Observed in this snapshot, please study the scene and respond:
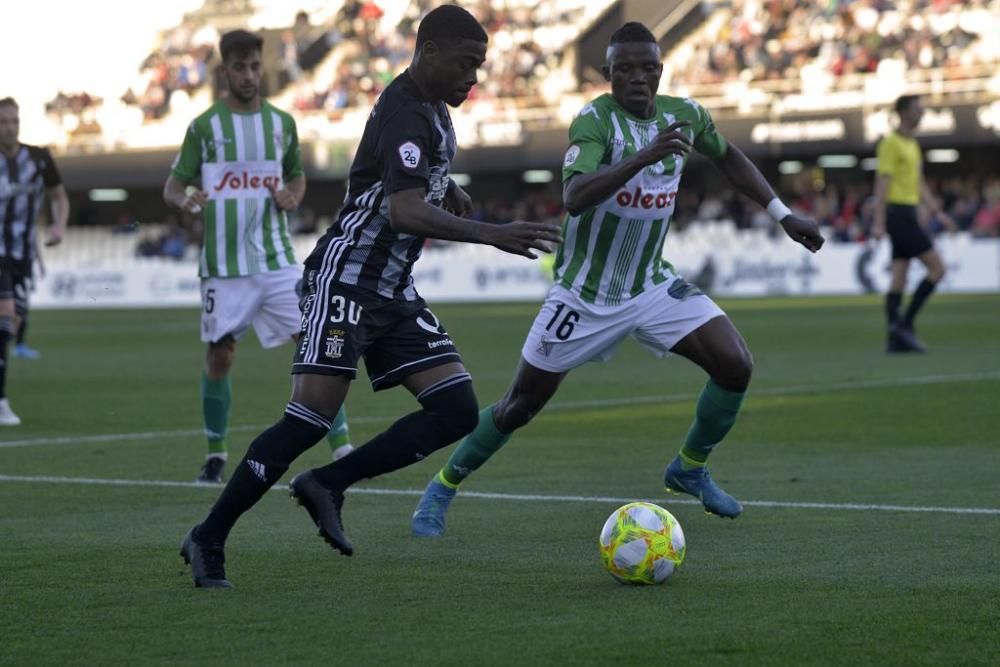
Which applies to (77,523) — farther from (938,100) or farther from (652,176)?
(938,100)

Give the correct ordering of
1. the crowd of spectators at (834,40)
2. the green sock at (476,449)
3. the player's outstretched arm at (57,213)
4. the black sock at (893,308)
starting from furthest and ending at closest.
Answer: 1. the crowd of spectators at (834,40)
2. the black sock at (893,308)
3. the player's outstretched arm at (57,213)
4. the green sock at (476,449)

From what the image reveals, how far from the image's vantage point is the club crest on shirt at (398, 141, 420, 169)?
5.83 m

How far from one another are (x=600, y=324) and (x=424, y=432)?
148 cm

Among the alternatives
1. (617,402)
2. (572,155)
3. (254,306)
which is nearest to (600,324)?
(572,155)

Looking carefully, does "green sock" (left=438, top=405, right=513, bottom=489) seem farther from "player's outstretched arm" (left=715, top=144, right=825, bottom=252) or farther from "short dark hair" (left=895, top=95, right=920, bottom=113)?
"short dark hair" (left=895, top=95, right=920, bottom=113)

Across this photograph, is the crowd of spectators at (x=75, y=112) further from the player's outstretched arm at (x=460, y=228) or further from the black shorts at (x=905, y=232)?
the player's outstretched arm at (x=460, y=228)

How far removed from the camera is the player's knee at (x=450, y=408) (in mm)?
6387

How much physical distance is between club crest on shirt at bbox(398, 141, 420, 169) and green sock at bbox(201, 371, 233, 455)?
362 centimetres

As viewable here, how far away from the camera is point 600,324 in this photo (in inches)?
301

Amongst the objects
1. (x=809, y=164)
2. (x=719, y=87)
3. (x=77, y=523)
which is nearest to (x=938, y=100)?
(x=719, y=87)

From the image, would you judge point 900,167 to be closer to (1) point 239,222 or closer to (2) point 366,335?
Result: (1) point 239,222

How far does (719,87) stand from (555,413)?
27.1 meters

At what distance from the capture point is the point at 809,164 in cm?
4425

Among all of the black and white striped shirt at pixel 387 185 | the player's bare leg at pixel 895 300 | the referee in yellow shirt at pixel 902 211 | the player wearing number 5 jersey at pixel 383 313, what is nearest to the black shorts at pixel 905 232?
the referee in yellow shirt at pixel 902 211
